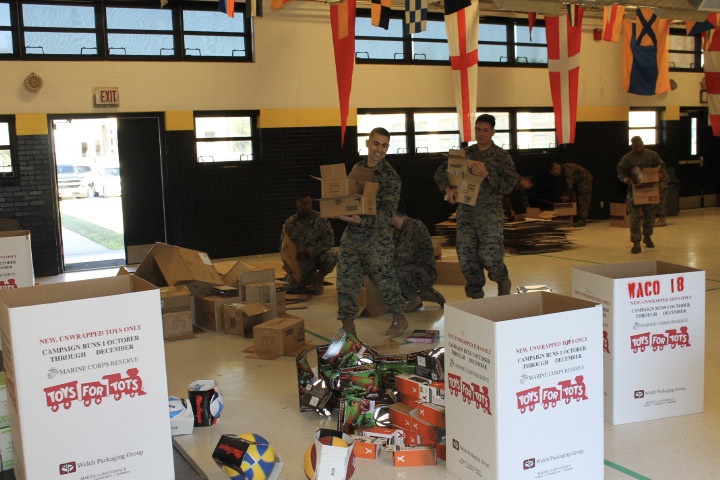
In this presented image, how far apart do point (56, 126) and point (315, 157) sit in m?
3.89

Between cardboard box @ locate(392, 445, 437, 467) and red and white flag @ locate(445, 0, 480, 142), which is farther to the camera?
red and white flag @ locate(445, 0, 480, 142)

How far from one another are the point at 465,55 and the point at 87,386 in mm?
8462

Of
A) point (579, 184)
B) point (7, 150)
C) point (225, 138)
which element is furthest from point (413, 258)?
point (579, 184)

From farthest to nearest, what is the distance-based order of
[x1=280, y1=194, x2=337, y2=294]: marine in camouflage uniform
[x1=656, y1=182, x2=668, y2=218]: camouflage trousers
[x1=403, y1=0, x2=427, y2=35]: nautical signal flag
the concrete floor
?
[x1=656, y1=182, x2=668, y2=218]: camouflage trousers, [x1=280, y1=194, x2=337, y2=294]: marine in camouflage uniform, [x1=403, y1=0, x2=427, y2=35]: nautical signal flag, the concrete floor

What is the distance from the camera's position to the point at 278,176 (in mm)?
12031

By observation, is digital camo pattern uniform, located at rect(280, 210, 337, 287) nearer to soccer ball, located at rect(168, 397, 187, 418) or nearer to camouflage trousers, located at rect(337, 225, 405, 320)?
camouflage trousers, located at rect(337, 225, 405, 320)

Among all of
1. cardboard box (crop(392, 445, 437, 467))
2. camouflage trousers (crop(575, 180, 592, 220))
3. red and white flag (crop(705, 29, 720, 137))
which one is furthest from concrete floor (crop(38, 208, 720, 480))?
camouflage trousers (crop(575, 180, 592, 220))

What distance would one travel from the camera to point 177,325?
6.65 meters

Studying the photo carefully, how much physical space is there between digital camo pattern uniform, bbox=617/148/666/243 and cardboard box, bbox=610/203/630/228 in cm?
229

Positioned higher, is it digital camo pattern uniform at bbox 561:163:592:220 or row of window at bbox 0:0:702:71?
row of window at bbox 0:0:702:71

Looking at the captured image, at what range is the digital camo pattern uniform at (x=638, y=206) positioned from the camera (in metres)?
10.9

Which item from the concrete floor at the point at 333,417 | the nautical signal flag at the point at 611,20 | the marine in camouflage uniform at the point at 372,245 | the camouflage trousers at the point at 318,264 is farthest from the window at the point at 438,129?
the marine in camouflage uniform at the point at 372,245

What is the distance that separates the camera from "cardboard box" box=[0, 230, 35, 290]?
15.0 ft

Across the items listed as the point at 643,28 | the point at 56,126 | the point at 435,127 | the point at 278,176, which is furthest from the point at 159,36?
the point at 643,28
